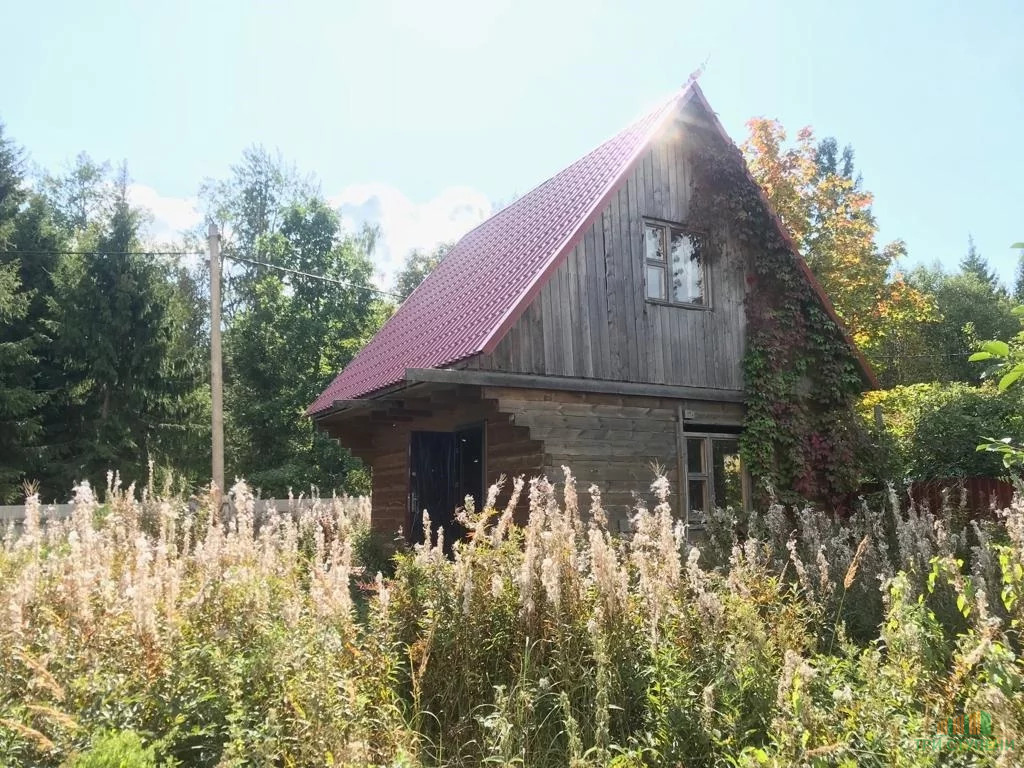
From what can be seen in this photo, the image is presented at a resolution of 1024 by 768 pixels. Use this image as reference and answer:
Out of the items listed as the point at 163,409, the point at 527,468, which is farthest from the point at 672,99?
the point at 163,409

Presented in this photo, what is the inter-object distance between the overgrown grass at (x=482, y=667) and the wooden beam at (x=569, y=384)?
4.01 meters

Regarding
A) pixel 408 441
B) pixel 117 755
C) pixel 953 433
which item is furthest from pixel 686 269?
pixel 117 755

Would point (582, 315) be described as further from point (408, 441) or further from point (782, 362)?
point (408, 441)

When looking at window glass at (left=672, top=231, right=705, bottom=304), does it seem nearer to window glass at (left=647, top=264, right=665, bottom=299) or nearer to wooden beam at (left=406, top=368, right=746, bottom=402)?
window glass at (left=647, top=264, right=665, bottom=299)

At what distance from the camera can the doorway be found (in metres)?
12.1

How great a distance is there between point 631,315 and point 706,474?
2603mm

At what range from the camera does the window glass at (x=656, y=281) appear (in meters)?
11.2

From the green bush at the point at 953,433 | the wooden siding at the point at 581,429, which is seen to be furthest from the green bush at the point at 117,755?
the green bush at the point at 953,433

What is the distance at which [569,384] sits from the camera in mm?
9922

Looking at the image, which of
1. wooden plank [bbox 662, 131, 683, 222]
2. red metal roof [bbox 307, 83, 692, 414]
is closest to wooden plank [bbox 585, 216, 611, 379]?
red metal roof [bbox 307, 83, 692, 414]

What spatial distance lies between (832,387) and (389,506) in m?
7.40

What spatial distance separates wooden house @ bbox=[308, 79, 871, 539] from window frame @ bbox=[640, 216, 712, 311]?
3cm

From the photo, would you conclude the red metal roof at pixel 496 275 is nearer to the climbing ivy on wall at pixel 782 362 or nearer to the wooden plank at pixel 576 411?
the wooden plank at pixel 576 411

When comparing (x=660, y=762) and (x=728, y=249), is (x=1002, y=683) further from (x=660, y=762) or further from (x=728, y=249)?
(x=728, y=249)
